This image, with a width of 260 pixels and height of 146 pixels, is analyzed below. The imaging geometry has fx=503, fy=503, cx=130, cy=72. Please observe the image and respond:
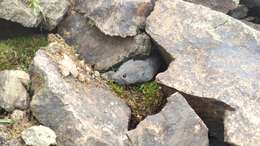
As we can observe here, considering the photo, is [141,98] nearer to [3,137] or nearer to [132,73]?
[132,73]

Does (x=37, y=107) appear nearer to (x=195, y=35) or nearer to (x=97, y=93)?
(x=97, y=93)

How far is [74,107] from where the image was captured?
159 inches

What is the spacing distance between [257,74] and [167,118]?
93cm

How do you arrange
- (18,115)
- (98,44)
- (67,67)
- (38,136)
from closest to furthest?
(38,136)
(18,115)
(67,67)
(98,44)

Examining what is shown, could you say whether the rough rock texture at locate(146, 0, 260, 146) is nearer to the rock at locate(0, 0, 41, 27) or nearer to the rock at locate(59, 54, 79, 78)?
the rock at locate(59, 54, 79, 78)

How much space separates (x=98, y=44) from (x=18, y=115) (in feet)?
3.37

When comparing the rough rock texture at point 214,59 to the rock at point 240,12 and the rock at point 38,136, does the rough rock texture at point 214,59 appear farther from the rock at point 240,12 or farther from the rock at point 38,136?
the rock at point 38,136

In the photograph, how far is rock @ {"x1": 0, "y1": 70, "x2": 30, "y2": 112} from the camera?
4047 mm

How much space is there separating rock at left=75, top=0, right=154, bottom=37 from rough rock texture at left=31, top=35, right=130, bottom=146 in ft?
1.52

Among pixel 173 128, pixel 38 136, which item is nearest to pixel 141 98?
pixel 173 128

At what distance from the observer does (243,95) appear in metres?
4.23

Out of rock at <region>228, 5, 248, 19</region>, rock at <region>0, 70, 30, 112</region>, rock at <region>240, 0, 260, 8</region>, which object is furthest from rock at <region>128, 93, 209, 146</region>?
rock at <region>240, 0, 260, 8</region>

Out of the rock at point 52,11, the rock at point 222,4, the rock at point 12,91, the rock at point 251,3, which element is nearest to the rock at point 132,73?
the rock at point 52,11

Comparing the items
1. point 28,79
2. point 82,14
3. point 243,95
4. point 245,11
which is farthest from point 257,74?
point 28,79
